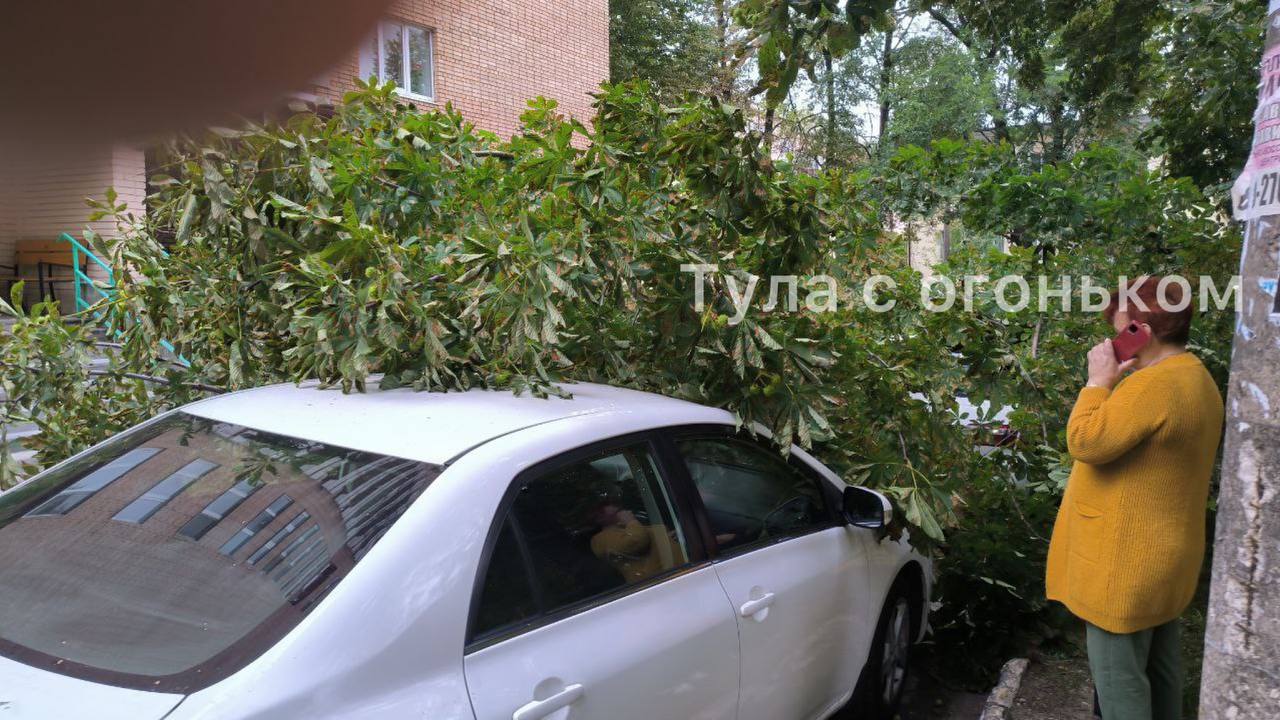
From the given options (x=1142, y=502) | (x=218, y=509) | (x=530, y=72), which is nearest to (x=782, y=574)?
(x=1142, y=502)

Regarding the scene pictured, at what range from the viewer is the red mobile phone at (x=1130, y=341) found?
10.3ft

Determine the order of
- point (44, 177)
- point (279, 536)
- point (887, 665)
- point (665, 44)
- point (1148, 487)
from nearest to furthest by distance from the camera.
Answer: point (44, 177)
point (279, 536)
point (1148, 487)
point (887, 665)
point (665, 44)

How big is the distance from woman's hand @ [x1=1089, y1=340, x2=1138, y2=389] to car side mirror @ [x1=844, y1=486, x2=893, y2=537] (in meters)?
0.88

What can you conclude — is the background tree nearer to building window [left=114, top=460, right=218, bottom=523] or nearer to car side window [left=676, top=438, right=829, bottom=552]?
car side window [left=676, top=438, right=829, bottom=552]

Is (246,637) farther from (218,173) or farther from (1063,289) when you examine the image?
(1063,289)

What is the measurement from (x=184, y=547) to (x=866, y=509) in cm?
243

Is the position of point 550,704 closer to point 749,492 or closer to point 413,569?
point 413,569


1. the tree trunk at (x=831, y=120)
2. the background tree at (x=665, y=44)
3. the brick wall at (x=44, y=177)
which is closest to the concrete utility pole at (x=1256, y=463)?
the brick wall at (x=44, y=177)

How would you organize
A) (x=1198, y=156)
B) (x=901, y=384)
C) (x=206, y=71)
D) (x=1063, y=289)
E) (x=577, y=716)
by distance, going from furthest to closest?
(x=1198, y=156) < (x=1063, y=289) < (x=901, y=384) < (x=577, y=716) < (x=206, y=71)

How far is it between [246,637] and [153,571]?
434 mm

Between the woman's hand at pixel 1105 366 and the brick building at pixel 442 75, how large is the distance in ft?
6.83

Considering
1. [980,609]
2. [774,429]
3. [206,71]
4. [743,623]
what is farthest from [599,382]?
→ [206,71]

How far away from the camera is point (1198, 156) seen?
701cm

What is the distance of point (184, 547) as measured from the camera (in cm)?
226
